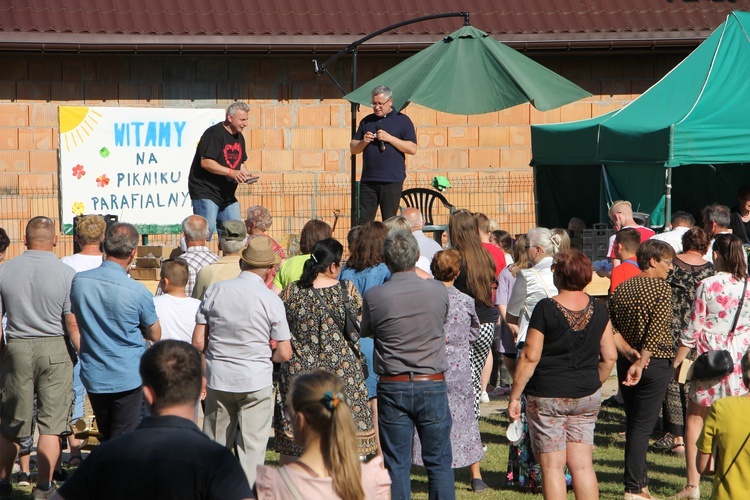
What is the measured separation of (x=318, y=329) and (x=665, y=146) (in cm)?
619

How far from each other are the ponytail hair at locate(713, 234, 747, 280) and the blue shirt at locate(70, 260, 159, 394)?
376 cm

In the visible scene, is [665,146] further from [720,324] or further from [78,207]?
[78,207]

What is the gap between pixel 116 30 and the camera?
15.4 m

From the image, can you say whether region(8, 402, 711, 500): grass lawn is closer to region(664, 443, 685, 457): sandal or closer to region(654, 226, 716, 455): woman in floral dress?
region(664, 443, 685, 457): sandal

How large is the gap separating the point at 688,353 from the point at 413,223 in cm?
262

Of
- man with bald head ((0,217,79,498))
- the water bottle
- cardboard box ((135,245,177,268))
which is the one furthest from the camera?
the water bottle

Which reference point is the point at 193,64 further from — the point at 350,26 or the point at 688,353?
the point at 688,353

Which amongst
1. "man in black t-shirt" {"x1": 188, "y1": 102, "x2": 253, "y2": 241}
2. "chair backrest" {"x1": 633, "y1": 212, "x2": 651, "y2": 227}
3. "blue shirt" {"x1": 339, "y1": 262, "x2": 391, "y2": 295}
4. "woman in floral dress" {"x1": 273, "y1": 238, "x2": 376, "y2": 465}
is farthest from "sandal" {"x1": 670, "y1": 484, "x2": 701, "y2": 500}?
"man in black t-shirt" {"x1": 188, "y1": 102, "x2": 253, "y2": 241}

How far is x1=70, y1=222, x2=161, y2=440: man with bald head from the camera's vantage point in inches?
249

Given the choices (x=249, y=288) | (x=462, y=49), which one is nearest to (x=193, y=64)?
(x=462, y=49)

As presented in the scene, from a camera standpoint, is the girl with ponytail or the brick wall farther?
the brick wall

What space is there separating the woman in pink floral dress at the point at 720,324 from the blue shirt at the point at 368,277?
6.77 feet

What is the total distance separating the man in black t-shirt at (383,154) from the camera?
10.8 metres

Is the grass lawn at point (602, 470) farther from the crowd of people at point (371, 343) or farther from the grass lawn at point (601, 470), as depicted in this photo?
the crowd of people at point (371, 343)
